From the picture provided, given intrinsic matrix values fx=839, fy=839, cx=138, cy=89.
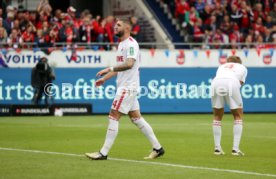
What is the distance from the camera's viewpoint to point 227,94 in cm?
1609

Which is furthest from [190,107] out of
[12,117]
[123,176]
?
[123,176]

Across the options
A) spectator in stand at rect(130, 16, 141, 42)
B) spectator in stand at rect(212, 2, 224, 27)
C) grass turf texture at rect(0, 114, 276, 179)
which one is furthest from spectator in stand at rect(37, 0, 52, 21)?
spectator in stand at rect(212, 2, 224, 27)

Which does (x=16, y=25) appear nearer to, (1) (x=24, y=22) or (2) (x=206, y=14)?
(1) (x=24, y=22)

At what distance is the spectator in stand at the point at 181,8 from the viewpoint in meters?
36.8

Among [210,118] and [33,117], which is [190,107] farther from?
[33,117]

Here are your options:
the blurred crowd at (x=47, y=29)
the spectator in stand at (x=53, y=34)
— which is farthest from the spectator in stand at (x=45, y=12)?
the spectator in stand at (x=53, y=34)

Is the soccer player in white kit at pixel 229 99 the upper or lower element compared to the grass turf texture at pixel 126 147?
upper

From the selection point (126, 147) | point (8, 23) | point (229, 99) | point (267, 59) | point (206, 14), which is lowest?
point (126, 147)

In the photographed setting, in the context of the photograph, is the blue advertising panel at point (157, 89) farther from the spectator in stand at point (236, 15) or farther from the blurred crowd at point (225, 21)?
the spectator in stand at point (236, 15)

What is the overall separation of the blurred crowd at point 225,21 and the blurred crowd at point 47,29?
3306 mm

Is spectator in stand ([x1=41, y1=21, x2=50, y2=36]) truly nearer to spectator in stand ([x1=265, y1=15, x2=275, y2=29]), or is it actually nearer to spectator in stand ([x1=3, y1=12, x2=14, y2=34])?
spectator in stand ([x1=3, y1=12, x2=14, y2=34])

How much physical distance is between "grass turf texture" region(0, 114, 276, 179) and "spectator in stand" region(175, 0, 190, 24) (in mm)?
9323

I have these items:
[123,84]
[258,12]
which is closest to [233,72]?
[123,84]

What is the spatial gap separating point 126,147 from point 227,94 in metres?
2.54
